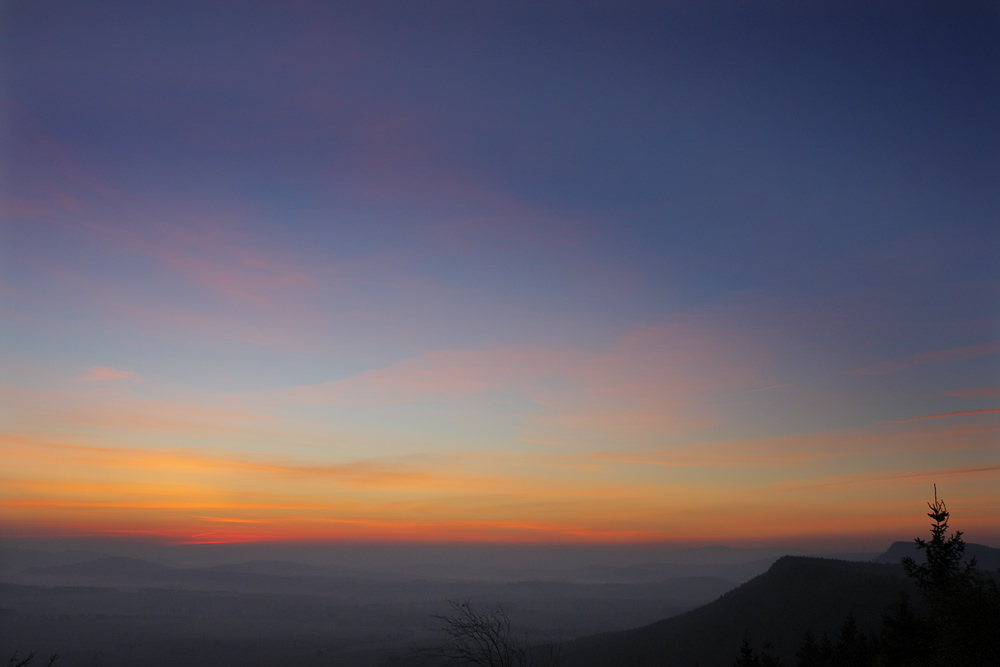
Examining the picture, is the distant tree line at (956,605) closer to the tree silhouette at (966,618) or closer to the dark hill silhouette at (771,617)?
the tree silhouette at (966,618)

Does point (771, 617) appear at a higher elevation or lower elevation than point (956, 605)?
lower

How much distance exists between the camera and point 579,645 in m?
187

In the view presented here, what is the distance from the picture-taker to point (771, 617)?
6078 inches

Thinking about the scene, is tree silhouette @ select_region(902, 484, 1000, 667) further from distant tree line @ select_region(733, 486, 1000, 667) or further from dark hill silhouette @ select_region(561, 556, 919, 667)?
dark hill silhouette @ select_region(561, 556, 919, 667)

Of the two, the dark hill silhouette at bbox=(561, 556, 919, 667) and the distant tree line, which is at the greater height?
the distant tree line

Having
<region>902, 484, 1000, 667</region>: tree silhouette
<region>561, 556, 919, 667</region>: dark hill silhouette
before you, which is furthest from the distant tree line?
<region>561, 556, 919, 667</region>: dark hill silhouette

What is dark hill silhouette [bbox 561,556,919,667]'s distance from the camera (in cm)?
14212

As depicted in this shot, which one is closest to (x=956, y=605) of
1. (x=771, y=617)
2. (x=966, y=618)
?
(x=966, y=618)

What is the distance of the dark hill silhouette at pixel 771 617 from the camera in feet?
466

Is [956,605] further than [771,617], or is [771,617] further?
[771,617]

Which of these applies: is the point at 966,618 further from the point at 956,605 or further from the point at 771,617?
the point at 771,617

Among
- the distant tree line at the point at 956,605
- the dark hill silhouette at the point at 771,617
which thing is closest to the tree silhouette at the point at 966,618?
the distant tree line at the point at 956,605

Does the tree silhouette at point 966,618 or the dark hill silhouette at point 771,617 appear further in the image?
the dark hill silhouette at point 771,617

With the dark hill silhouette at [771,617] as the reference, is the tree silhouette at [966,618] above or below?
above
